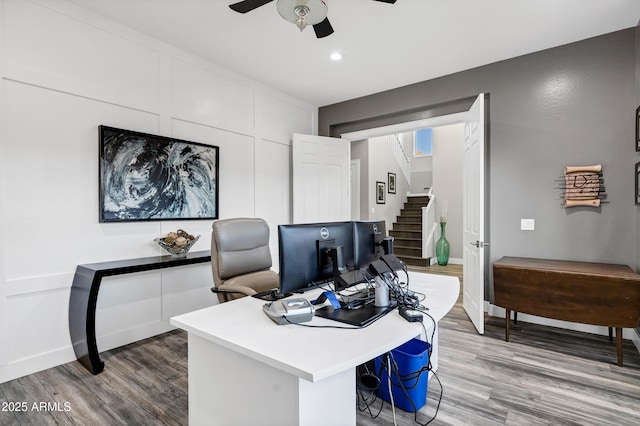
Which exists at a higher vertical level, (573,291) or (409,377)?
(573,291)

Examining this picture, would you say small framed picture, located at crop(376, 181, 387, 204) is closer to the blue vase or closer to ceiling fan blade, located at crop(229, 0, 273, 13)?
the blue vase

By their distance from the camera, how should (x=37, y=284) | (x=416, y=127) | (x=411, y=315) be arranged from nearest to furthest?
(x=411, y=315) → (x=37, y=284) → (x=416, y=127)

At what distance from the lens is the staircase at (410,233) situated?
6.98 m

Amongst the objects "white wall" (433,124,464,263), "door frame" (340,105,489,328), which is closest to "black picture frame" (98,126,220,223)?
"door frame" (340,105,489,328)

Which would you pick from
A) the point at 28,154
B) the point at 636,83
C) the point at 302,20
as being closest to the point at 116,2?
the point at 28,154

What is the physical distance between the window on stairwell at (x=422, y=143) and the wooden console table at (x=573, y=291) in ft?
22.1

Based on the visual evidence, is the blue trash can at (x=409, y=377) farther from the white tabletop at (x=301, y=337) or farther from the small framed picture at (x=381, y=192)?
the small framed picture at (x=381, y=192)

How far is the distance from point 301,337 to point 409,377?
3.37ft

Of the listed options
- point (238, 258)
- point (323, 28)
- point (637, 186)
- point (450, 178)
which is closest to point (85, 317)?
point (238, 258)

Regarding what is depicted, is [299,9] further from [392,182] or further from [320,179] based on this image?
[392,182]

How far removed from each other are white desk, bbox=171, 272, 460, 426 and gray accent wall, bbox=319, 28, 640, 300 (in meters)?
2.47

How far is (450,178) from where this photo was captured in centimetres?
745

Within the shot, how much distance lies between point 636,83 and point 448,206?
4651 millimetres

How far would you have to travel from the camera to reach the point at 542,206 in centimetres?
335
